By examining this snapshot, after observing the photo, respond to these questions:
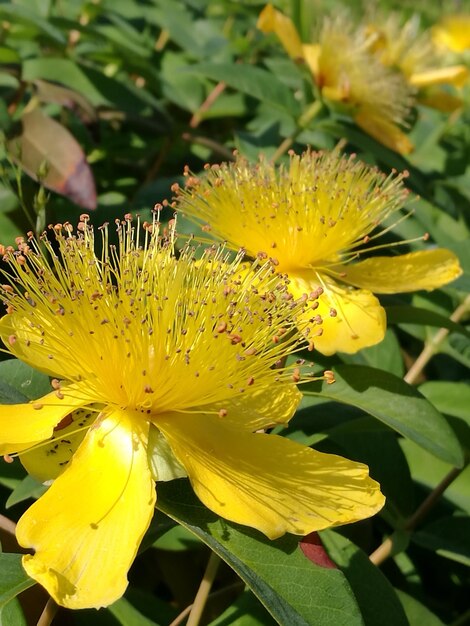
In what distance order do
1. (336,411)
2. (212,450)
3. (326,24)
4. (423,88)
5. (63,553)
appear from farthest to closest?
1. (423,88)
2. (326,24)
3. (336,411)
4. (212,450)
5. (63,553)

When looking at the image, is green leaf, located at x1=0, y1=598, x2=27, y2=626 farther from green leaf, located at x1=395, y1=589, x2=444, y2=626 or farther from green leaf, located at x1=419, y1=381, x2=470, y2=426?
green leaf, located at x1=419, y1=381, x2=470, y2=426

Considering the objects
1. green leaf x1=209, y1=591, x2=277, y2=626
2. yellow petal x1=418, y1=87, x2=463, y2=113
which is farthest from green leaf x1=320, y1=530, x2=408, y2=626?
yellow petal x1=418, y1=87, x2=463, y2=113

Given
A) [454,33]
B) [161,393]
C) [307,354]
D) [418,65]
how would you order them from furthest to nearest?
[454,33] < [418,65] < [307,354] < [161,393]

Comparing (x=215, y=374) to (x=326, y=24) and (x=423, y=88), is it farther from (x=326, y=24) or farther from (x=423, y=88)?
(x=423, y=88)

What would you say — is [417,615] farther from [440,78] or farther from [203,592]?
[440,78]

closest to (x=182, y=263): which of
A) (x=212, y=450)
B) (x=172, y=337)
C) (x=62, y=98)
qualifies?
(x=172, y=337)

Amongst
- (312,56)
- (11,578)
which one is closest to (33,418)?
(11,578)

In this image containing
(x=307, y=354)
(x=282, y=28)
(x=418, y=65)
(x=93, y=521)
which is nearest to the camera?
(x=93, y=521)

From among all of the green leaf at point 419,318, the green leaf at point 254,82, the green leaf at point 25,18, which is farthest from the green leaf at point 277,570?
the green leaf at point 25,18
